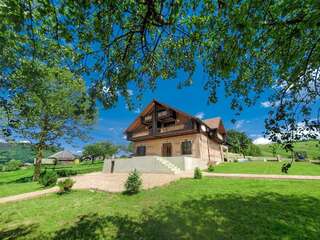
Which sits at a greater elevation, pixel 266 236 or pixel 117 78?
pixel 117 78

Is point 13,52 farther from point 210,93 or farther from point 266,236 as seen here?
point 266,236

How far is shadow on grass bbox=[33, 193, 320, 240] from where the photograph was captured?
16.2 feet

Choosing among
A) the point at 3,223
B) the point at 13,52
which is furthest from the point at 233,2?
the point at 3,223

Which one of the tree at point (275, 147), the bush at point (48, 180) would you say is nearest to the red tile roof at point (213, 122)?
the bush at point (48, 180)

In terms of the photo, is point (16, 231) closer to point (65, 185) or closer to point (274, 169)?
point (65, 185)

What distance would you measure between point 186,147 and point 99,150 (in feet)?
185

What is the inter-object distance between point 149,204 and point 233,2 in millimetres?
7821

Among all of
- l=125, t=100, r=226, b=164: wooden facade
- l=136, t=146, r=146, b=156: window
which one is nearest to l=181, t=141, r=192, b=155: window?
Answer: l=125, t=100, r=226, b=164: wooden facade

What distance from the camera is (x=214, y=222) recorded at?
5.66 m

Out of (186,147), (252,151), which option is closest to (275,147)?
(186,147)

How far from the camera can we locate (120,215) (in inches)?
270

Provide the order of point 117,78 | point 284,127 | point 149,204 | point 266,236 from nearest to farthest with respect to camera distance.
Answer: point 284,127
point 266,236
point 117,78
point 149,204

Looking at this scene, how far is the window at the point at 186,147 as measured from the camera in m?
23.4

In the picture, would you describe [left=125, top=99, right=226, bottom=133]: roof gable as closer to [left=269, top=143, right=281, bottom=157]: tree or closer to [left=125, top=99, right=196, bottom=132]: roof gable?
[left=125, top=99, right=196, bottom=132]: roof gable
